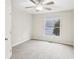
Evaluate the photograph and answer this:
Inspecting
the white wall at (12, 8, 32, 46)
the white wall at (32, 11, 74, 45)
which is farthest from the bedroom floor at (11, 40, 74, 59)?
the white wall at (32, 11, 74, 45)

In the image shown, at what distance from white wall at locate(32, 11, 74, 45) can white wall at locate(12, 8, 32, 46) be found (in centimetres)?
60

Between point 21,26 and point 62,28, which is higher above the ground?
point 21,26

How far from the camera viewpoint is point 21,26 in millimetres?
5602

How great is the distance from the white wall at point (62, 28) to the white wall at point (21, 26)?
0.60 m

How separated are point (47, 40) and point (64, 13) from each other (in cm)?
237

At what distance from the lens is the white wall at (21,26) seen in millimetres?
4910

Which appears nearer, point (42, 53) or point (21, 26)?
point (42, 53)

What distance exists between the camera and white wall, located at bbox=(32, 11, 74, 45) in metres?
5.28

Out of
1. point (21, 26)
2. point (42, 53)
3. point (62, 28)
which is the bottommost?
point (42, 53)

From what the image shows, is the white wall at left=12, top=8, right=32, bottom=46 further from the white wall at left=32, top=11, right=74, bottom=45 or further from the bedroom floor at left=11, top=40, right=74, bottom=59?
the bedroom floor at left=11, top=40, right=74, bottom=59

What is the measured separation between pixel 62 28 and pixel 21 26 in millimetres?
2846

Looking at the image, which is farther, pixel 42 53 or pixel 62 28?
pixel 62 28
